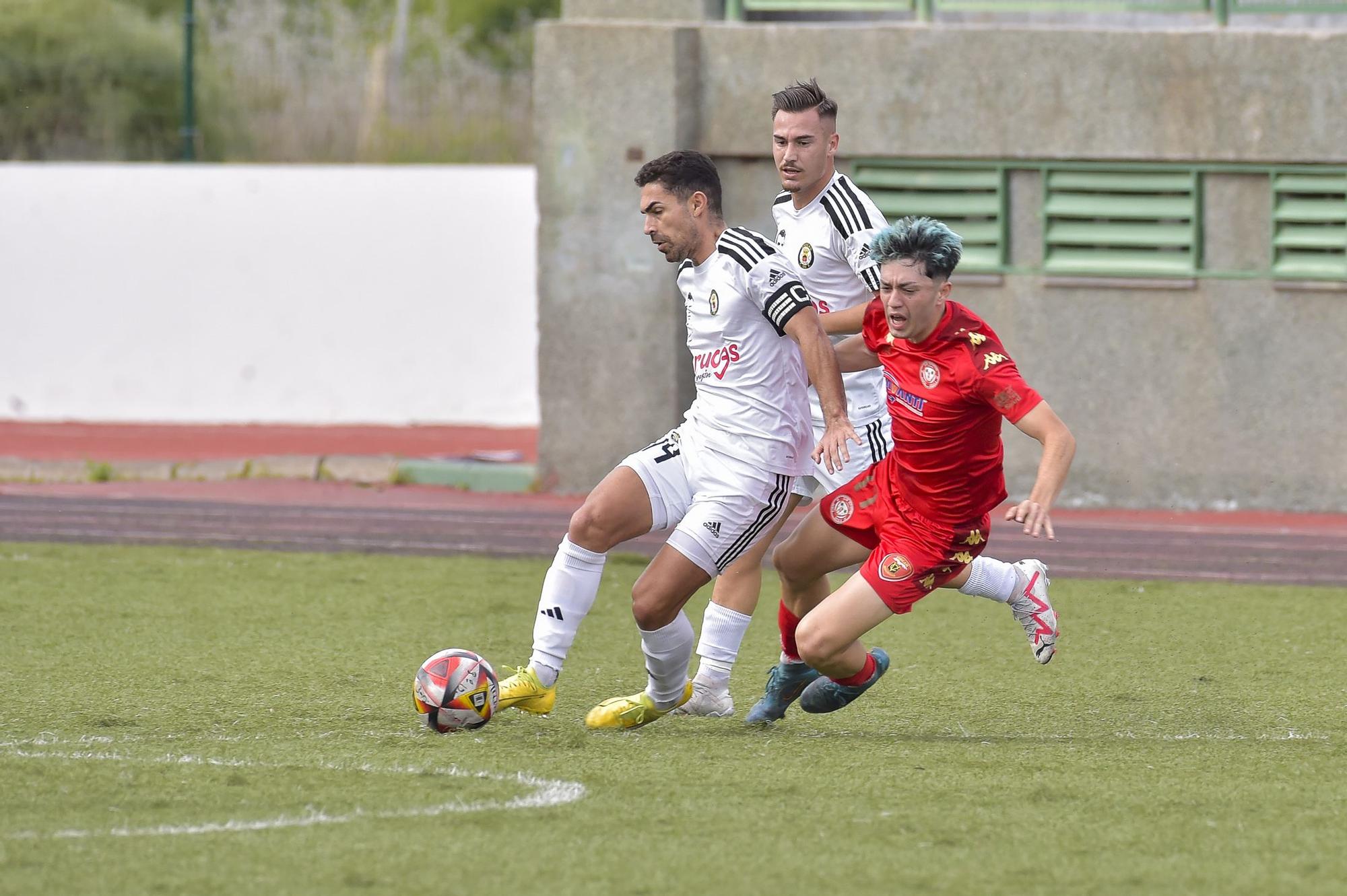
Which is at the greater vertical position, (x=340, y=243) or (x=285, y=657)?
(x=340, y=243)

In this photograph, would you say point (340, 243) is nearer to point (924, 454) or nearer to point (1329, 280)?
point (1329, 280)

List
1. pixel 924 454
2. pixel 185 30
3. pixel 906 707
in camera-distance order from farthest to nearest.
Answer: pixel 185 30, pixel 906 707, pixel 924 454

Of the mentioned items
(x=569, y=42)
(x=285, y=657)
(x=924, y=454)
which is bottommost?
(x=285, y=657)

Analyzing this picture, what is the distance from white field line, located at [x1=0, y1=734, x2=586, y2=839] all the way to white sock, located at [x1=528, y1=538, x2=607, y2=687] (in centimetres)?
68

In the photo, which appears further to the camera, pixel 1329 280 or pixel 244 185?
pixel 244 185

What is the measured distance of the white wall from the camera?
1673 centimetres

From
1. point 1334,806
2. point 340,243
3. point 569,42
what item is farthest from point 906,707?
point 340,243

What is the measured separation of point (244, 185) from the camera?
1698 centimetres

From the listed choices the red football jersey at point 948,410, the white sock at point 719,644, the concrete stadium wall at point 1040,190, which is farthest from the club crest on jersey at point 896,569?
the concrete stadium wall at point 1040,190

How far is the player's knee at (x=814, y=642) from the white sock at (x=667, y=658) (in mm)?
363

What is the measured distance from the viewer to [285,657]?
24.5 feet

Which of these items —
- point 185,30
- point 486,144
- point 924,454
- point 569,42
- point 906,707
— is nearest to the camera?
point 924,454

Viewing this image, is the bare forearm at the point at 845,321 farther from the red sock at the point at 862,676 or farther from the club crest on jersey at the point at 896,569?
the red sock at the point at 862,676

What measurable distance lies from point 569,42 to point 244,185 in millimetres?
4953
